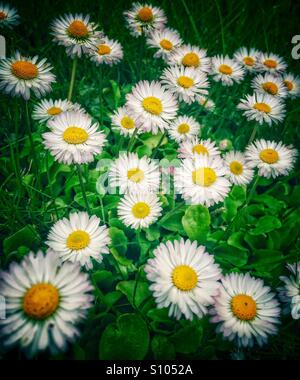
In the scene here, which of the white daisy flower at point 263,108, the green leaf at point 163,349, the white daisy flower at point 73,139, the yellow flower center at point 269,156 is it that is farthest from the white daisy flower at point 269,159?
the green leaf at point 163,349

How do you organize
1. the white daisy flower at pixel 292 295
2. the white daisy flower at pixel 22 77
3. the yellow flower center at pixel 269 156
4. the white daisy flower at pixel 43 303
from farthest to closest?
1. the yellow flower center at pixel 269 156
2. the white daisy flower at pixel 22 77
3. the white daisy flower at pixel 292 295
4. the white daisy flower at pixel 43 303

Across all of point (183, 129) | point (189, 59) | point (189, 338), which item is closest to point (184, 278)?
point (189, 338)

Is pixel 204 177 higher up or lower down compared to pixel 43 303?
higher up

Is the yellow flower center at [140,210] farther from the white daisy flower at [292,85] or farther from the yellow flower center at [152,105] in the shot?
the white daisy flower at [292,85]

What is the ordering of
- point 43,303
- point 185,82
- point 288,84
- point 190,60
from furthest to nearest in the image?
1. point 288,84
2. point 190,60
3. point 185,82
4. point 43,303

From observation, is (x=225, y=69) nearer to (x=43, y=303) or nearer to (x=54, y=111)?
(x=54, y=111)

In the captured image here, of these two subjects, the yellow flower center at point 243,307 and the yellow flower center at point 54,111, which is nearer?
the yellow flower center at point 243,307
